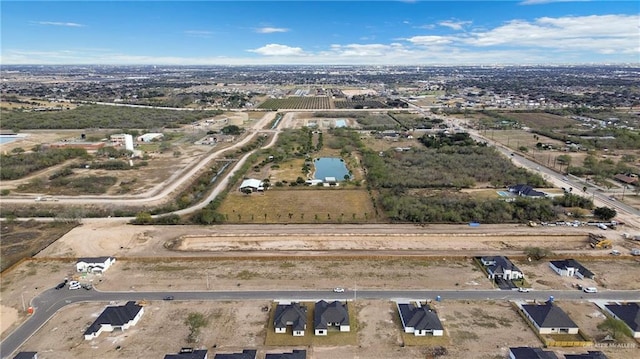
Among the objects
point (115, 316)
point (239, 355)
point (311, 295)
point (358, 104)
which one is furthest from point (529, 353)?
point (358, 104)

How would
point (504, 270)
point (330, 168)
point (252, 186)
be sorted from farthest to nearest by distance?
point (330, 168) → point (252, 186) → point (504, 270)

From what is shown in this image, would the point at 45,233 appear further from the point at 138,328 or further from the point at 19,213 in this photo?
the point at 138,328

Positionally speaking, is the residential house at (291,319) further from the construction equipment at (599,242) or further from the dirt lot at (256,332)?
the construction equipment at (599,242)

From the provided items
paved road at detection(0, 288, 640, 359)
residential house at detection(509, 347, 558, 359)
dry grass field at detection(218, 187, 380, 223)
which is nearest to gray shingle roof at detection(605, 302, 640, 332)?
paved road at detection(0, 288, 640, 359)

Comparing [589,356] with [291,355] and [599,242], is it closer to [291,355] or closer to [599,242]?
[291,355]

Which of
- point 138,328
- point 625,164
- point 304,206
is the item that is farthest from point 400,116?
point 138,328

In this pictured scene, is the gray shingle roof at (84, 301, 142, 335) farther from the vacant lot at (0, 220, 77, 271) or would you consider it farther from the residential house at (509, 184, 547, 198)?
the residential house at (509, 184, 547, 198)
